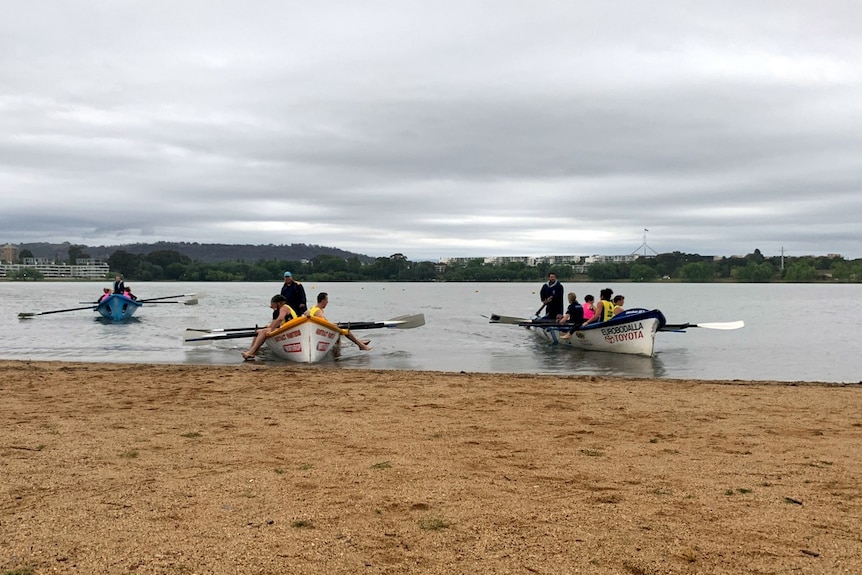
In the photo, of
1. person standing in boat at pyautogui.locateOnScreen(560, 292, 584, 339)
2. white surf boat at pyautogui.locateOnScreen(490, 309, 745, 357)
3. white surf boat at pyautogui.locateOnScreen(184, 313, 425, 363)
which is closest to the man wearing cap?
white surf boat at pyautogui.locateOnScreen(184, 313, 425, 363)

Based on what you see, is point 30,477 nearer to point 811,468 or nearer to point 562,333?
point 811,468

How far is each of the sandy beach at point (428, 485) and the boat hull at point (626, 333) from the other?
6689mm

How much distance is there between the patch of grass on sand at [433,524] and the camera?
4.03 m

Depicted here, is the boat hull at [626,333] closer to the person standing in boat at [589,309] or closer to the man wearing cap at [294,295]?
the person standing in boat at [589,309]

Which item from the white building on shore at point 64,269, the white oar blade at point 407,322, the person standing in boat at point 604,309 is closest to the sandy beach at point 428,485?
the person standing in boat at point 604,309

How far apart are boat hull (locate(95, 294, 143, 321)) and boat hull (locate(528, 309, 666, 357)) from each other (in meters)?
19.7

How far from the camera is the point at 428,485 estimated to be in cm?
491

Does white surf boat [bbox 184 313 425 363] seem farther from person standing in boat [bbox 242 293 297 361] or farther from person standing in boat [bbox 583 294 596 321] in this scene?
person standing in boat [bbox 583 294 596 321]

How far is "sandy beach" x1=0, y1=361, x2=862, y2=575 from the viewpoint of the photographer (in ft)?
11.9

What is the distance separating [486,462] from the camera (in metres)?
5.64

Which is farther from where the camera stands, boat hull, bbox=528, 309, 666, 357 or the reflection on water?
boat hull, bbox=528, 309, 666, 357

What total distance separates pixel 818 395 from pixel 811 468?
5055 mm

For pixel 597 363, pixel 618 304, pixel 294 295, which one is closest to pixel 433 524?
pixel 597 363

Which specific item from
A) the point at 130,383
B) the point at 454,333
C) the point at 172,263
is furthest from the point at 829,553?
the point at 172,263
